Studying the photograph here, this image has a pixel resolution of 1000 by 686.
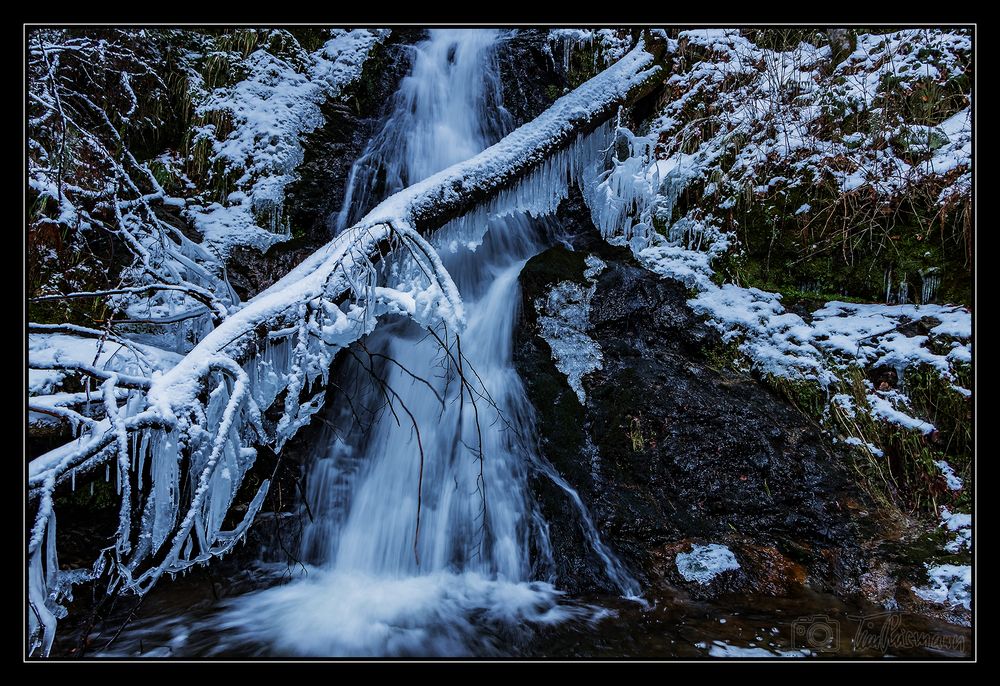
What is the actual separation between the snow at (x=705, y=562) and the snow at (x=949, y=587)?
0.89m

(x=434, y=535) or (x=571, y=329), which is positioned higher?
(x=571, y=329)

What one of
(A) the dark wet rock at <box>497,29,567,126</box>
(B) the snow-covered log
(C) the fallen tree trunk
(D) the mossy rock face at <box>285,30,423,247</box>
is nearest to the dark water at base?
(B) the snow-covered log

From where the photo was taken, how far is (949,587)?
2.54 meters

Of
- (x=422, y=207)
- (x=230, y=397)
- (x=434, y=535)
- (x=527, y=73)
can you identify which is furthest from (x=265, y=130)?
A: (x=434, y=535)

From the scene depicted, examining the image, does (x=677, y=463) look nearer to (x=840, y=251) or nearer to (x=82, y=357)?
(x=840, y=251)

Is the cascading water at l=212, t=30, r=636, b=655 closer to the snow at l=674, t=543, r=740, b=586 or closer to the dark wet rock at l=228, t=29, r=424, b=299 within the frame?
the dark wet rock at l=228, t=29, r=424, b=299

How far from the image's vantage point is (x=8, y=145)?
2219 millimetres

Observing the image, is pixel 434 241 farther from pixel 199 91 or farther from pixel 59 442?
pixel 199 91

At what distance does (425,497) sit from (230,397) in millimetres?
1673

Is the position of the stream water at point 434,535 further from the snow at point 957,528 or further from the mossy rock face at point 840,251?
the mossy rock face at point 840,251

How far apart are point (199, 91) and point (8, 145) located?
283cm

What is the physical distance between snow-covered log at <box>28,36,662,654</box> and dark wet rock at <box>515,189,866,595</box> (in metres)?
1.40

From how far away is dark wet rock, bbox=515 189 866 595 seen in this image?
9.39ft
